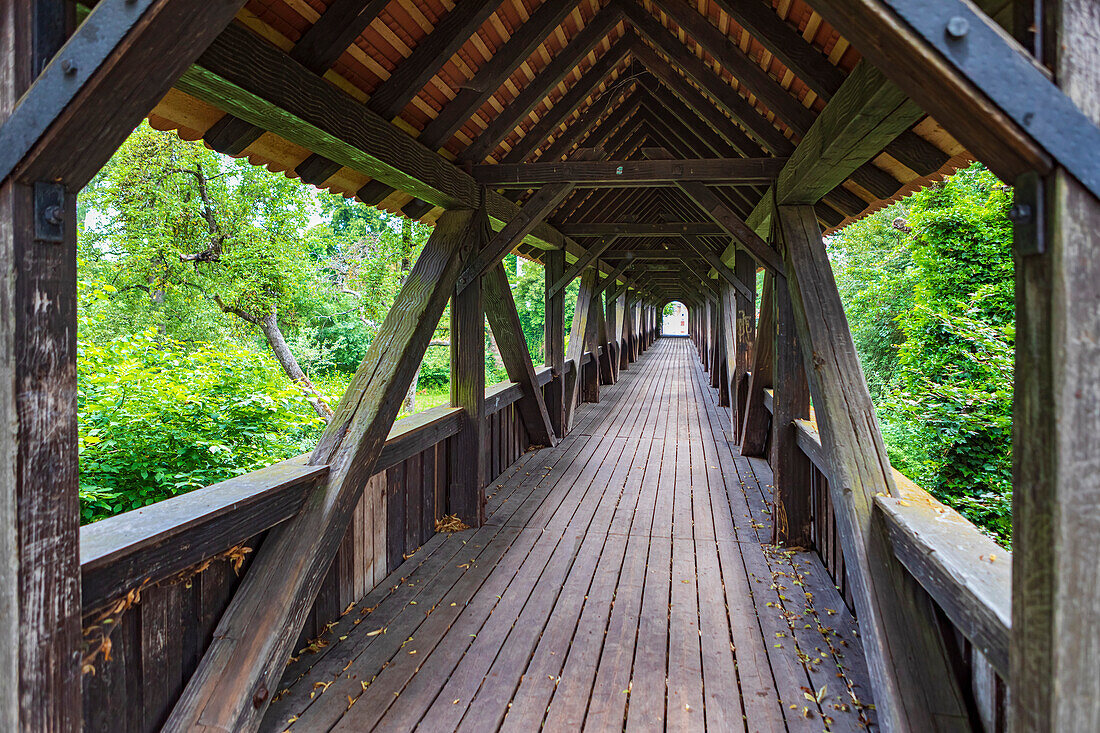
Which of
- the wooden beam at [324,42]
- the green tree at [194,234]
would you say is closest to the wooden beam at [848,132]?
the wooden beam at [324,42]

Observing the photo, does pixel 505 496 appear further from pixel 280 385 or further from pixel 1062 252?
pixel 1062 252

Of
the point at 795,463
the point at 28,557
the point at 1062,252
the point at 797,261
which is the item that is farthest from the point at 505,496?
the point at 1062,252

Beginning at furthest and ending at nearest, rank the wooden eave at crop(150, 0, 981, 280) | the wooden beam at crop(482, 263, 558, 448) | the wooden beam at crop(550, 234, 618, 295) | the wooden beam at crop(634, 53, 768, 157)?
the wooden beam at crop(550, 234, 618, 295) → the wooden beam at crop(482, 263, 558, 448) → the wooden beam at crop(634, 53, 768, 157) → the wooden eave at crop(150, 0, 981, 280)

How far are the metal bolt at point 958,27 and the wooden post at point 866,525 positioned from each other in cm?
169

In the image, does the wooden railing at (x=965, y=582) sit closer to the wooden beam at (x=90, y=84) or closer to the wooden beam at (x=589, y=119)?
the wooden beam at (x=90, y=84)

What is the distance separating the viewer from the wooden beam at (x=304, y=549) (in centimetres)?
192

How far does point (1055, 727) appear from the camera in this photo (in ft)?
3.30

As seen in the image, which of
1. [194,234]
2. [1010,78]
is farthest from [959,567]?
[194,234]

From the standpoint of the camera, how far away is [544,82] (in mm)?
3828

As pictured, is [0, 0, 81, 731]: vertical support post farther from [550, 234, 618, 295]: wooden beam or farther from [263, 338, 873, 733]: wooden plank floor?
[550, 234, 618, 295]: wooden beam

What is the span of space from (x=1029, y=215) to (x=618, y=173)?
10.5 ft

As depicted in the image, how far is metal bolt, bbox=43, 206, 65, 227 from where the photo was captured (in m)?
1.22

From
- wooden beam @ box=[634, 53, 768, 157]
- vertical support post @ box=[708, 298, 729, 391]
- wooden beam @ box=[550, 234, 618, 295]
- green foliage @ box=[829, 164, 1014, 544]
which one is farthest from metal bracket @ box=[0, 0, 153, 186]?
vertical support post @ box=[708, 298, 729, 391]

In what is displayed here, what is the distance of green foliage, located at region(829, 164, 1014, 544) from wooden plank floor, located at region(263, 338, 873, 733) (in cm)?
379
